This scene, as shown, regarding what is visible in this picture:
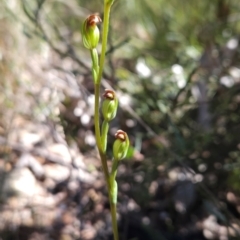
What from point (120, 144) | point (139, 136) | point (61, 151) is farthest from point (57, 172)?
point (120, 144)

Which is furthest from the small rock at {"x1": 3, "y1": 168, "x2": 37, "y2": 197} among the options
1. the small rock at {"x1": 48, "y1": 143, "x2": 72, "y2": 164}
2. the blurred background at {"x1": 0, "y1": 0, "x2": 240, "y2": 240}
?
the small rock at {"x1": 48, "y1": 143, "x2": 72, "y2": 164}

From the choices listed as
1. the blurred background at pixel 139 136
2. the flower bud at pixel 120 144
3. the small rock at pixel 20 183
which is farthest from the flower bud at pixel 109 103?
the small rock at pixel 20 183

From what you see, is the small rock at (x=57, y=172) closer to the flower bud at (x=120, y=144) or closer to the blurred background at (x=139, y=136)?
the blurred background at (x=139, y=136)

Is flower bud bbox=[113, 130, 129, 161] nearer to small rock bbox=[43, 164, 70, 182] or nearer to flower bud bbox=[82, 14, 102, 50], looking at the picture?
flower bud bbox=[82, 14, 102, 50]

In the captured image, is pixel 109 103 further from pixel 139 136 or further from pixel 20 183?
pixel 20 183

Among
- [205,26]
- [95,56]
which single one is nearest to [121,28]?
[205,26]

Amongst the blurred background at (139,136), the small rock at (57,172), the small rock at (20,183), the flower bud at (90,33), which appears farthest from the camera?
the small rock at (57,172)

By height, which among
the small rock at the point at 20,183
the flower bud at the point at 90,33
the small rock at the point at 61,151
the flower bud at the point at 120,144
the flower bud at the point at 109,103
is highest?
the small rock at the point at 61,151

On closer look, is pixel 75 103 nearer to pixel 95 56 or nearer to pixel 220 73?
pixel 220 73

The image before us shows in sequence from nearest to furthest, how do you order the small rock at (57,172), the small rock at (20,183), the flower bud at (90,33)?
the flower bud at (90,33) < the small rock at (20,183) < the small rock at (57,172)

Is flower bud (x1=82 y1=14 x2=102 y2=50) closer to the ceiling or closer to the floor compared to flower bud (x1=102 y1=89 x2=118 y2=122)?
closer to the ceiling
